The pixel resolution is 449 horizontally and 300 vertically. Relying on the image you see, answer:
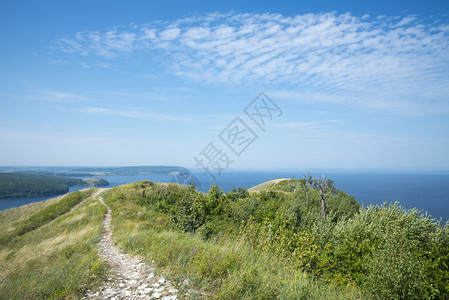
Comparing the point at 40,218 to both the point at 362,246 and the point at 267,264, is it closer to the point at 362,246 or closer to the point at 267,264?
the point at 267,264

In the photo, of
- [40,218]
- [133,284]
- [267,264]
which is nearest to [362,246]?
[267,264]

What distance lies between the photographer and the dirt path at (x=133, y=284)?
5.21 m

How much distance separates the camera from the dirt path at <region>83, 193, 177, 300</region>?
5207 mm

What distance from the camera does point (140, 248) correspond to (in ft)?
30.3

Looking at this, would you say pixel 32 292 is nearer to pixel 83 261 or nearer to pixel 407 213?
pixel 83 261

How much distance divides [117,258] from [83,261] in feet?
5.92

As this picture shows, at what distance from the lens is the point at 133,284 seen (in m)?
5.90

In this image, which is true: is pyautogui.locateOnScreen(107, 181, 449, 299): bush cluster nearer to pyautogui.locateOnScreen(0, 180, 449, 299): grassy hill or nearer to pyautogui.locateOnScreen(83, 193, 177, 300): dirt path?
pyautogui.locateOnScreen(0, 180, 449, 299): grassy hill

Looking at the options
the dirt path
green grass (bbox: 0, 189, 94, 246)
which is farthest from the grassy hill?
green grass (bbox: 0, 189, 94, 246)

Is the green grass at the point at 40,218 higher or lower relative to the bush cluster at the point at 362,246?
lower

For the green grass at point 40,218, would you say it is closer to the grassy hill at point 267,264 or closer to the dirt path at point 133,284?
the grassy hill at point 267,264

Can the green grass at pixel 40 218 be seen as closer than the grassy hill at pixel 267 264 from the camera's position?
No

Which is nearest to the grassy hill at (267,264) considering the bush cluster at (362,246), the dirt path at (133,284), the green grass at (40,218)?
the bush cluster at (362,246)

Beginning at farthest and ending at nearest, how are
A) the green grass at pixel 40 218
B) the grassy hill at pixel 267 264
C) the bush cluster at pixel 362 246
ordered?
the green grass at pixel 40 218 < the bush cluster at pixel 362 246 < the grassy hill at pixel 267 264
